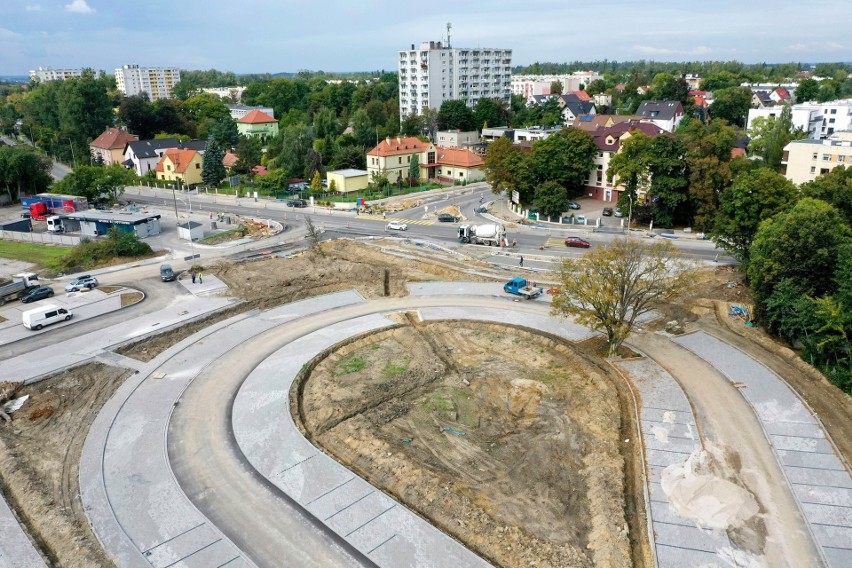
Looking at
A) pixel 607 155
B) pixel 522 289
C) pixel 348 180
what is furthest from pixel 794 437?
pixel 348 180

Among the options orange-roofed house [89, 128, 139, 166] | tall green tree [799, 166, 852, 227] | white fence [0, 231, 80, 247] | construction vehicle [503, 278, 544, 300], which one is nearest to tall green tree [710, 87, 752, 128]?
tall green tree [799, 166, 852, 227]

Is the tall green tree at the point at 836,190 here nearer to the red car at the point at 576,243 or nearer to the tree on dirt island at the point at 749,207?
the tree on dirt island at the point at 749,207

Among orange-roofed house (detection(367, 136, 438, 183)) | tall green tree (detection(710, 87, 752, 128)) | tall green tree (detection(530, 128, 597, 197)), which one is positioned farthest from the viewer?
tall green tree (detection(710, 87, 752, 128))

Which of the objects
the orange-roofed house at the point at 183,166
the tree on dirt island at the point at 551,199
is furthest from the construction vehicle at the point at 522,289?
the orange-roofed house at the point at 183,166

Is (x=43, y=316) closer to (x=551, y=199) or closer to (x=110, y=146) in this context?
(x=551, y=199)

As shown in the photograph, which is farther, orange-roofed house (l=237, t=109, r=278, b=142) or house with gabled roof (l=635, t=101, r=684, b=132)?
orange-roofed house (l=237, t=109, r=278, b=142)

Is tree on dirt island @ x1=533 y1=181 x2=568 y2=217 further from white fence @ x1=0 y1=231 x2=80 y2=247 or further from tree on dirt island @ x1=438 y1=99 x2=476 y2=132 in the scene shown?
tree on dirt island @ x1=438 y1=99 x2=476 y2=132

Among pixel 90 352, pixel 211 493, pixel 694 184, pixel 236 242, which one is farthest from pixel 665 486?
pixel 236 242
